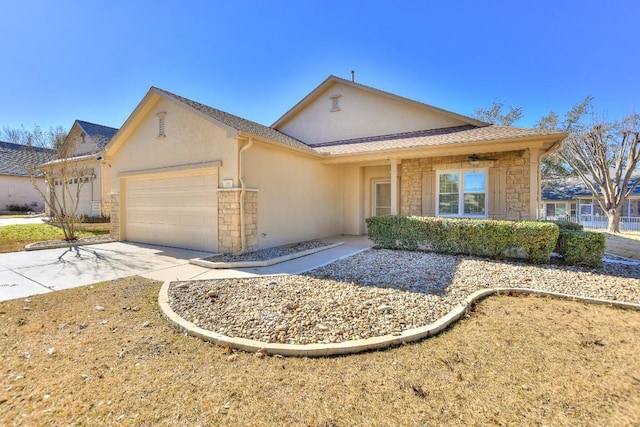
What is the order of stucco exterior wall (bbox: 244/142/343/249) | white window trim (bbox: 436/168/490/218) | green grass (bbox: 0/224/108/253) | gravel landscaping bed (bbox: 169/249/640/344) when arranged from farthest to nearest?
1. green grass (bbox: 0/224/108/253)
2. white window trim (bbox: 436/168/490/218)
3. stucco exterior wall (bbox: 244/142/343/249)
4. gravel landscaping bed (bbox: 169/249/640/344)

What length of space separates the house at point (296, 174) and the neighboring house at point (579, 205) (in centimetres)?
1811

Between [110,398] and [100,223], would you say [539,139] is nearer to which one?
[110,398]

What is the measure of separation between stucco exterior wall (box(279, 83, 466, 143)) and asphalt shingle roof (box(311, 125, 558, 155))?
0.46 meters

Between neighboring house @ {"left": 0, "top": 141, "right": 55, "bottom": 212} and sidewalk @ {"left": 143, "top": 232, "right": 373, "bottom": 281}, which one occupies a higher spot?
neighboring house @ {"left": 0, "top": 141, "right": 55, "bottom": 212}

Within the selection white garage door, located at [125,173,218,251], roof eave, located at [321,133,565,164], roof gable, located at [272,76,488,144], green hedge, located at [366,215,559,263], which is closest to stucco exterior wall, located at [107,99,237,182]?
white garage door, located at [125,173,218,251]

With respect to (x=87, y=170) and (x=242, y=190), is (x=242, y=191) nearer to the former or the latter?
(x=242, y=190)

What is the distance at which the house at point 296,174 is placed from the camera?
8680mm

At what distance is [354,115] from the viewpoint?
1393 cm

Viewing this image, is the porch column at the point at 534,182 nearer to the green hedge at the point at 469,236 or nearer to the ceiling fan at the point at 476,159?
the ceiling fan at the point at 476,159

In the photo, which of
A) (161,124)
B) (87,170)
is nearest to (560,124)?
(161,124)

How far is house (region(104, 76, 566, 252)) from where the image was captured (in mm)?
8680

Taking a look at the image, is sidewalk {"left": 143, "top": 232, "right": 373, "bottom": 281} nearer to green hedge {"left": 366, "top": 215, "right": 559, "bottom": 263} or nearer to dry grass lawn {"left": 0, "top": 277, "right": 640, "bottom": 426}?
green hedge {"left": 366, "top": 215, "right": 559, "bottom": 263}

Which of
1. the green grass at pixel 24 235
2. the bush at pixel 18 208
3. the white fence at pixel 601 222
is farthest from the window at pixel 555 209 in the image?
the bush at pixel 18 208

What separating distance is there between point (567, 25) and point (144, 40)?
54.2 feet
